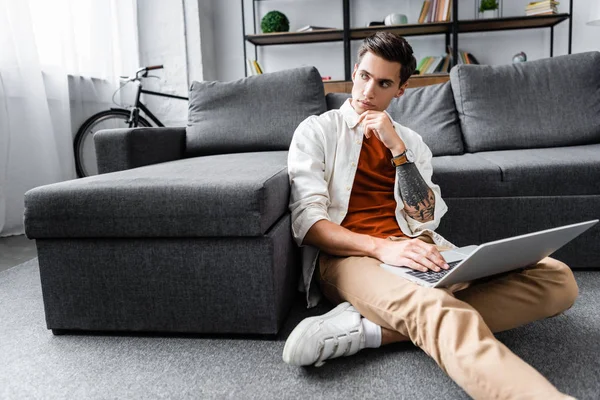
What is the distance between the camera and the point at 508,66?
8.02 feet

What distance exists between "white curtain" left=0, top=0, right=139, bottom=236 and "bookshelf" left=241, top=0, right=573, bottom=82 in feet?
3.96

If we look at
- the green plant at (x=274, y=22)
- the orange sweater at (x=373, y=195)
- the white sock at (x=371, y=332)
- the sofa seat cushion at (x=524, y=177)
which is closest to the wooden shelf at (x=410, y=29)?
the green plant at (x=274, y=22)

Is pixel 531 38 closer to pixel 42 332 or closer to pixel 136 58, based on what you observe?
pixel 136 58

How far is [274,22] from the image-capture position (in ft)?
13.8

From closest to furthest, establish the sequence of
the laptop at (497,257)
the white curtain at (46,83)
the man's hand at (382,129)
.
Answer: the laptop at (497,257) → the man's hand at (382,129) → the white curtain at (46,83)

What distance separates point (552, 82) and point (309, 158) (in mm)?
1516

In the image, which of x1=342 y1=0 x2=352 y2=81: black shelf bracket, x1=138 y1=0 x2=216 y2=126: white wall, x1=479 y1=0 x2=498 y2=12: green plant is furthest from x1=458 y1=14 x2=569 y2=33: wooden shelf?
x1=138 y1=0 x2=216 y2=126: white wall

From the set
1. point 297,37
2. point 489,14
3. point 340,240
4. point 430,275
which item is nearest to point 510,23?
point 489,14

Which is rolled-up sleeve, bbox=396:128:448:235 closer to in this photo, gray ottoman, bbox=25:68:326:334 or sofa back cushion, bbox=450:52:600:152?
gray ottoman, bbox=25:68:326:334

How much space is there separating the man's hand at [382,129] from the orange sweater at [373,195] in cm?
8

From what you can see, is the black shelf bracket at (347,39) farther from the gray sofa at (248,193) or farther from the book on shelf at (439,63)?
the gray sofa at (248,193)

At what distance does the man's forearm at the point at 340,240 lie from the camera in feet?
4.25

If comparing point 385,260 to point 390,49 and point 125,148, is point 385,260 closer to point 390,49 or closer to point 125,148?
point 390,49

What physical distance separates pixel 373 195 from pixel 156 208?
0.60m
